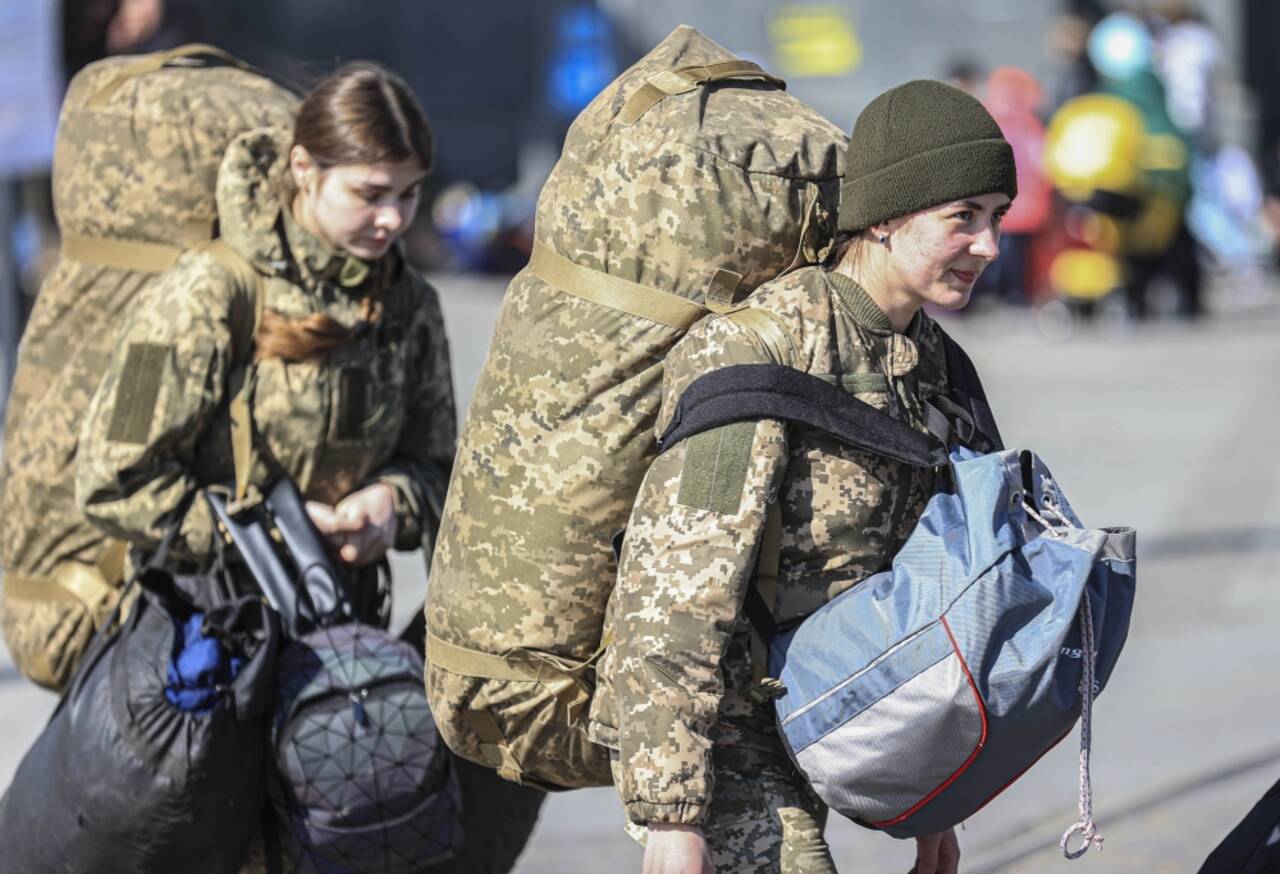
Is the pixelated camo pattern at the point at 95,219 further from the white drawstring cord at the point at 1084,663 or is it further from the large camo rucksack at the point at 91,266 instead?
the white drawstring cord at the point at 1084,663

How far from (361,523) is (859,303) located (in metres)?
1.38

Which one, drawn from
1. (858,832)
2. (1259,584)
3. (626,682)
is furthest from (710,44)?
(1259,584)

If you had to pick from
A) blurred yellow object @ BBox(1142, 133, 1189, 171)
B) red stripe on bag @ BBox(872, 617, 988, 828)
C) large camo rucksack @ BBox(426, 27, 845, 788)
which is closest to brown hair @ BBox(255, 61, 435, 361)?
large camo rucksack @ BBox(426, 27, 845, 788)

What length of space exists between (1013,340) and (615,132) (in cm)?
1218

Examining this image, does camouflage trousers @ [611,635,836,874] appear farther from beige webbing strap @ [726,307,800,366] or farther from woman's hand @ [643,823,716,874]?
beige webbing strap @ [726,307,800,366]

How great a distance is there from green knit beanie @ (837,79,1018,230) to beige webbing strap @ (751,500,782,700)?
449 mm

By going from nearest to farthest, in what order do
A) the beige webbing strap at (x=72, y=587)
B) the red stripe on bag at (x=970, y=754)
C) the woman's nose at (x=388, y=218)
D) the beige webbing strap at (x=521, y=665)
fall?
the red stripe on bag at (x=970, y=754)
the beige webbing strap at (x=521, y=665)
the woman's nose at (x=388, y=218)
the beige webbing strap at (x=72, y=587)

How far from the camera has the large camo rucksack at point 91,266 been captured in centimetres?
423

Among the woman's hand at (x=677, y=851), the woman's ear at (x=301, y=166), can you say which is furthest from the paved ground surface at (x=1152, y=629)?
the woman's hand at (x=677, y=851)

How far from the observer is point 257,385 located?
3992mm

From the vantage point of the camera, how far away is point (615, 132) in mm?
3164

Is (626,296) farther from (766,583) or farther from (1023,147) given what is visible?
(1023,147)

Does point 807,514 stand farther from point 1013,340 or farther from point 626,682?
point 1013,340

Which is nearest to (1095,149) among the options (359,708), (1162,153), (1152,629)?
(1162,153)
